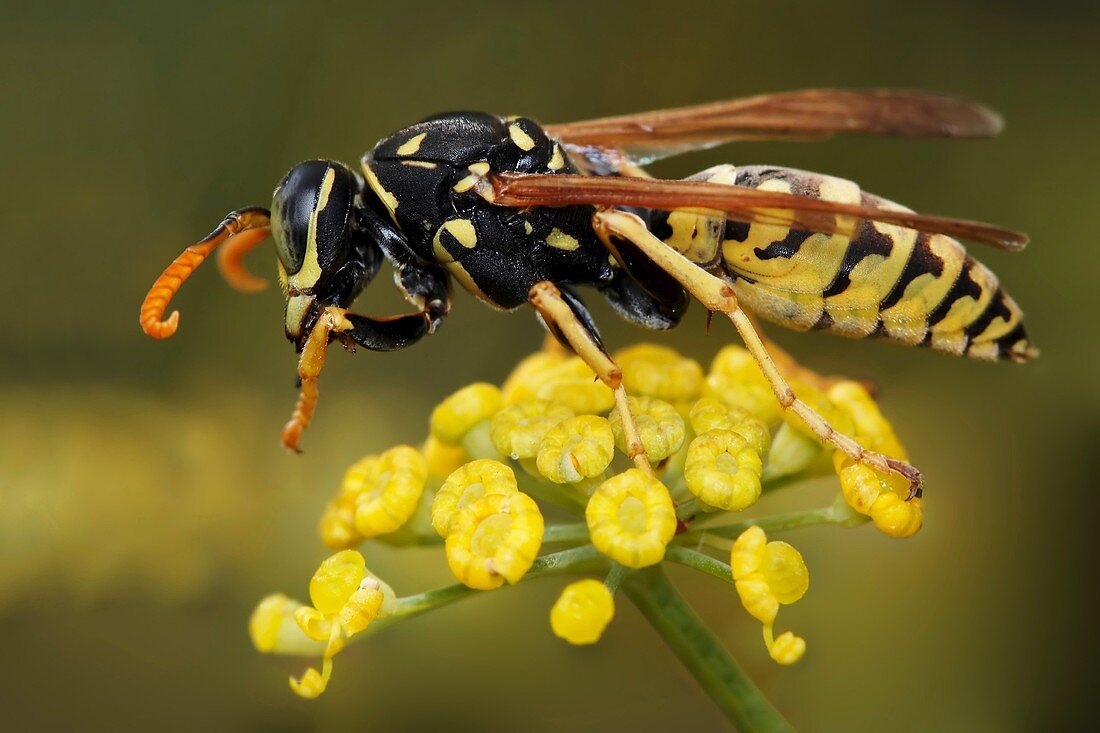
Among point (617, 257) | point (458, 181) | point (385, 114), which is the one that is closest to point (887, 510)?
point (617, 257)

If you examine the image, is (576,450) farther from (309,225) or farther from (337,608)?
(309,225)

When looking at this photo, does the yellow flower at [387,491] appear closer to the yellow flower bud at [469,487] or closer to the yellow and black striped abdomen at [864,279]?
Result: the yellow flower bud at [469,487]

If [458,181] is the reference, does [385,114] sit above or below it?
below

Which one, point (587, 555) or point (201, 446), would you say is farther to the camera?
point (201, 446)

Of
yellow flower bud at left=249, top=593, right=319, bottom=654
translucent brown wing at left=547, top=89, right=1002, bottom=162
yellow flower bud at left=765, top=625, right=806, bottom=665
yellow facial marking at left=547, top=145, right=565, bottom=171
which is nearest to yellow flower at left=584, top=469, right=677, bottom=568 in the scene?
yellow flower bud at left=765, top=625, right=806, bottom=665

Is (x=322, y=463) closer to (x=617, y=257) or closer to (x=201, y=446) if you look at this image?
(x=201, y=446)

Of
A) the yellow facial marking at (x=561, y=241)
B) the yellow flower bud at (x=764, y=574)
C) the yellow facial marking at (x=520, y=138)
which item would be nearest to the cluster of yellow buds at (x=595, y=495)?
the yellow flower bud at (x=764, y=574)

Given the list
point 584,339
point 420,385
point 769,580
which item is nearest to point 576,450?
point 584,339
